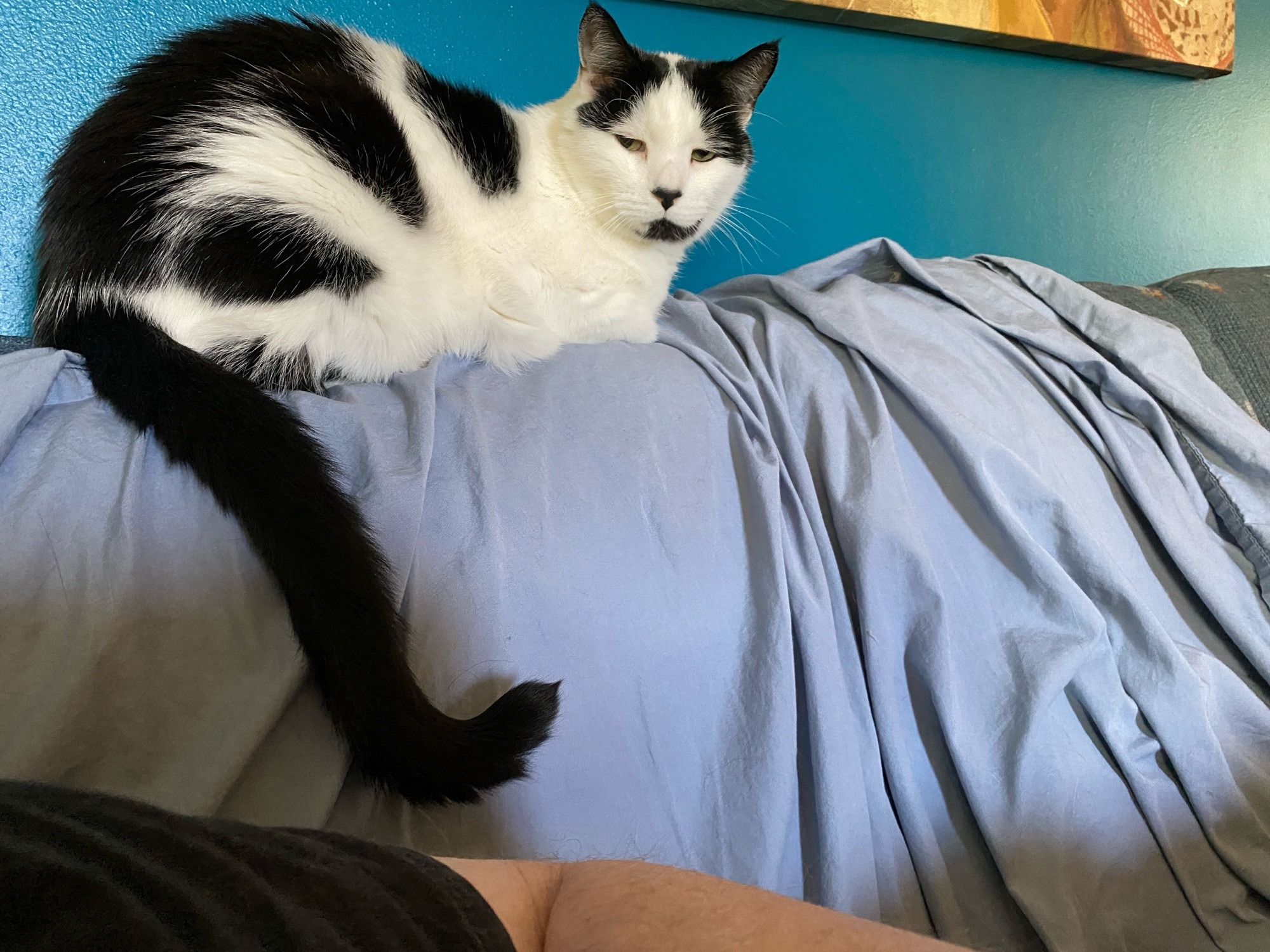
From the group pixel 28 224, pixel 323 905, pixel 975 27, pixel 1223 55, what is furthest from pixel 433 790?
pixel 1223 55

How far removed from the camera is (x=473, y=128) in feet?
2.92

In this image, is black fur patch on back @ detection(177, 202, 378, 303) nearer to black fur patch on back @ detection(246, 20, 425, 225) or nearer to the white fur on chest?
the white fur on chest

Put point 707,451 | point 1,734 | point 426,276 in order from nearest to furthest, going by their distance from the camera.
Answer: point 1,734 → point 707,451 → point 426,276

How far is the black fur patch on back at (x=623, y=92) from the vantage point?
3.06ft

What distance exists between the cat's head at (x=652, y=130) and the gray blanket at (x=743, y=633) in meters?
0.28

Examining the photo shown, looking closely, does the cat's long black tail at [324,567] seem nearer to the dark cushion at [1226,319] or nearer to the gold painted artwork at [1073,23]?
the dark cushion at [1226,319]

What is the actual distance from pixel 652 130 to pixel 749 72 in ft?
0.59

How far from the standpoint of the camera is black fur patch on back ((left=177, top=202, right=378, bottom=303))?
0.68 metres

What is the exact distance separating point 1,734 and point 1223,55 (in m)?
2.36

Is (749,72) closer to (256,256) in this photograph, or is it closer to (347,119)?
(347,119)

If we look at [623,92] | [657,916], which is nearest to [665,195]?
[623,92]

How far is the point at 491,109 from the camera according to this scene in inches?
36.5

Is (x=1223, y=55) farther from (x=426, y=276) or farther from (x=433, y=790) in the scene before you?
(x=433, y=790)

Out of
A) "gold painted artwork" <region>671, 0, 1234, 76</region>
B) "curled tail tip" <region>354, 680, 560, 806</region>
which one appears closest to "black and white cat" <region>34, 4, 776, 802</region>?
"curled tail tip" <region>354, 680, 560, 806</region>
